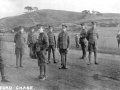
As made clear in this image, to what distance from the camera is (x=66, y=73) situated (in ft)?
22.1

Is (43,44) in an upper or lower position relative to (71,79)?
upper

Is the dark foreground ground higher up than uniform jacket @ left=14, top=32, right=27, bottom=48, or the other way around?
uniform jacket @ left=14, top=32, right=27, bottom=48

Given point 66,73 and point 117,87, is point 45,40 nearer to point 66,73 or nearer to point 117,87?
Answer: point 66,73

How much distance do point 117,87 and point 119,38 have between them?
12988 millimetres

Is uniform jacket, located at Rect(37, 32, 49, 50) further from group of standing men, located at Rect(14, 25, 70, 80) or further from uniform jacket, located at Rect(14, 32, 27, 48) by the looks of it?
uniform jacket, located at Rect(14, 32, 27, 48)

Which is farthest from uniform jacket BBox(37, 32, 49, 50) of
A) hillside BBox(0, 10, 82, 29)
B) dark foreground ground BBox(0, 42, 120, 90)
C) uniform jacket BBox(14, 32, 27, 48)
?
hillside BBox(0, 10, 82, 29)

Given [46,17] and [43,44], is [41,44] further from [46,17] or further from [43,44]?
[46,17]

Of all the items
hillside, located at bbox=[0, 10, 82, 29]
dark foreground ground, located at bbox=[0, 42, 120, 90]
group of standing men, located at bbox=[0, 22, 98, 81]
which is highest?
hillside, located at bbox=[0, 10, 82, 29]

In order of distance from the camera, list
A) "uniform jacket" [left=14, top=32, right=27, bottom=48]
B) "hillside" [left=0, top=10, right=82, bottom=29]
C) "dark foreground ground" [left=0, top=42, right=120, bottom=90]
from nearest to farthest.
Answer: "dark foreground ground" [left=0, top=42, right=120, bottom=90], "uniform jacket" [left=14, top=32, right=27, bottom=48], "hillside" [left=0, top=10, right=82, bottom=29]

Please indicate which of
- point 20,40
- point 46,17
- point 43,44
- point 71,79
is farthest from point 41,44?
point 46,17

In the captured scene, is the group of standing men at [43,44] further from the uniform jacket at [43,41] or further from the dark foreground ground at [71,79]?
the dark foreground ground at [71,79]

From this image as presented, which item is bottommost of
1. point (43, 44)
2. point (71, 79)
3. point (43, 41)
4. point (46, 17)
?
point (71, 79)

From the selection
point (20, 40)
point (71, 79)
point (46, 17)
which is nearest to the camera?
point (71, 79)


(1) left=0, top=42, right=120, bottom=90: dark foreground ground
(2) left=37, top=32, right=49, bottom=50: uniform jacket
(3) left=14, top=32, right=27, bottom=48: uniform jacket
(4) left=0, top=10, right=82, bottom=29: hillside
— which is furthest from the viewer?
(4) left=0, top=10, right=82, bottom=29: hillside
